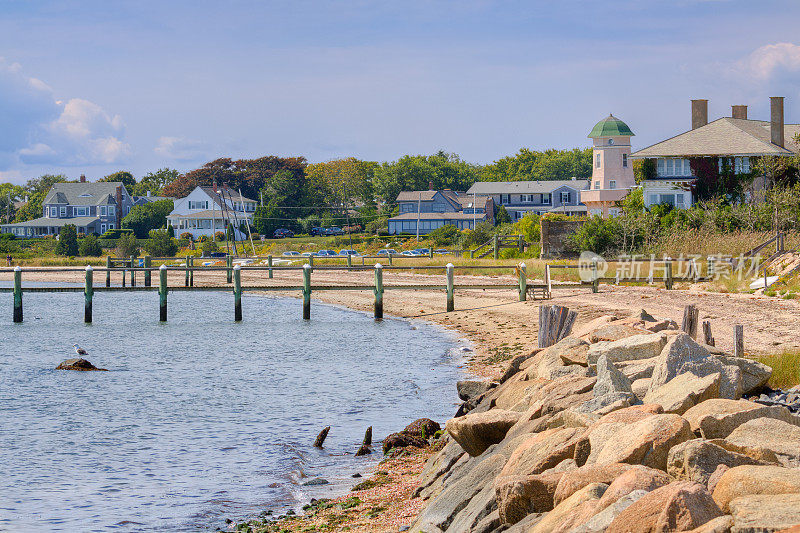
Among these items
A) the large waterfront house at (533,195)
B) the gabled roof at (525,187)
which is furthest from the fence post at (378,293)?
the gabled roof at (525,187)

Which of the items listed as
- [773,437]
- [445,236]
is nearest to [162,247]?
[445,236]

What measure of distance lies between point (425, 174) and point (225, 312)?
313 feet

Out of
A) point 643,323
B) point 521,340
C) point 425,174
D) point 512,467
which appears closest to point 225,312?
point 521,340

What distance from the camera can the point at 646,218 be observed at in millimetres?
47750

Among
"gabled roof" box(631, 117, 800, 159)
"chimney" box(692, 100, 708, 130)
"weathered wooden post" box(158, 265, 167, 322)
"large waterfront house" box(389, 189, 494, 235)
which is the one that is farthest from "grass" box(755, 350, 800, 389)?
"large waterfront house" box(389, 189, 494, 235)

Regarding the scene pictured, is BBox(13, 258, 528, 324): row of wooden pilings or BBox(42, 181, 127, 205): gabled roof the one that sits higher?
BBox(42, 181, 127, 205): gabled roof

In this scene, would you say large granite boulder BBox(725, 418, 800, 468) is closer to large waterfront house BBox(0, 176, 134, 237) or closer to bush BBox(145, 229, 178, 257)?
bush BBox(145, 229, 178, 257)

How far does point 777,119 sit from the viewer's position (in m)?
56.1

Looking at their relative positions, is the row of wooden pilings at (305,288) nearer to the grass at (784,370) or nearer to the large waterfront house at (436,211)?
the grass at (784,370)

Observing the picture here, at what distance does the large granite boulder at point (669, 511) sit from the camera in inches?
213

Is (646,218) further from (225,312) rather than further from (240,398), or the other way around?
(240,398)

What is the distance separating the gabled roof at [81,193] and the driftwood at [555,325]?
119 metres

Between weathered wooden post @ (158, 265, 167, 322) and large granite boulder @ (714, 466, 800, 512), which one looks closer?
large granite boulder @ (714, 466, 800, 512)

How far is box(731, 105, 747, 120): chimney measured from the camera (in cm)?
6372
